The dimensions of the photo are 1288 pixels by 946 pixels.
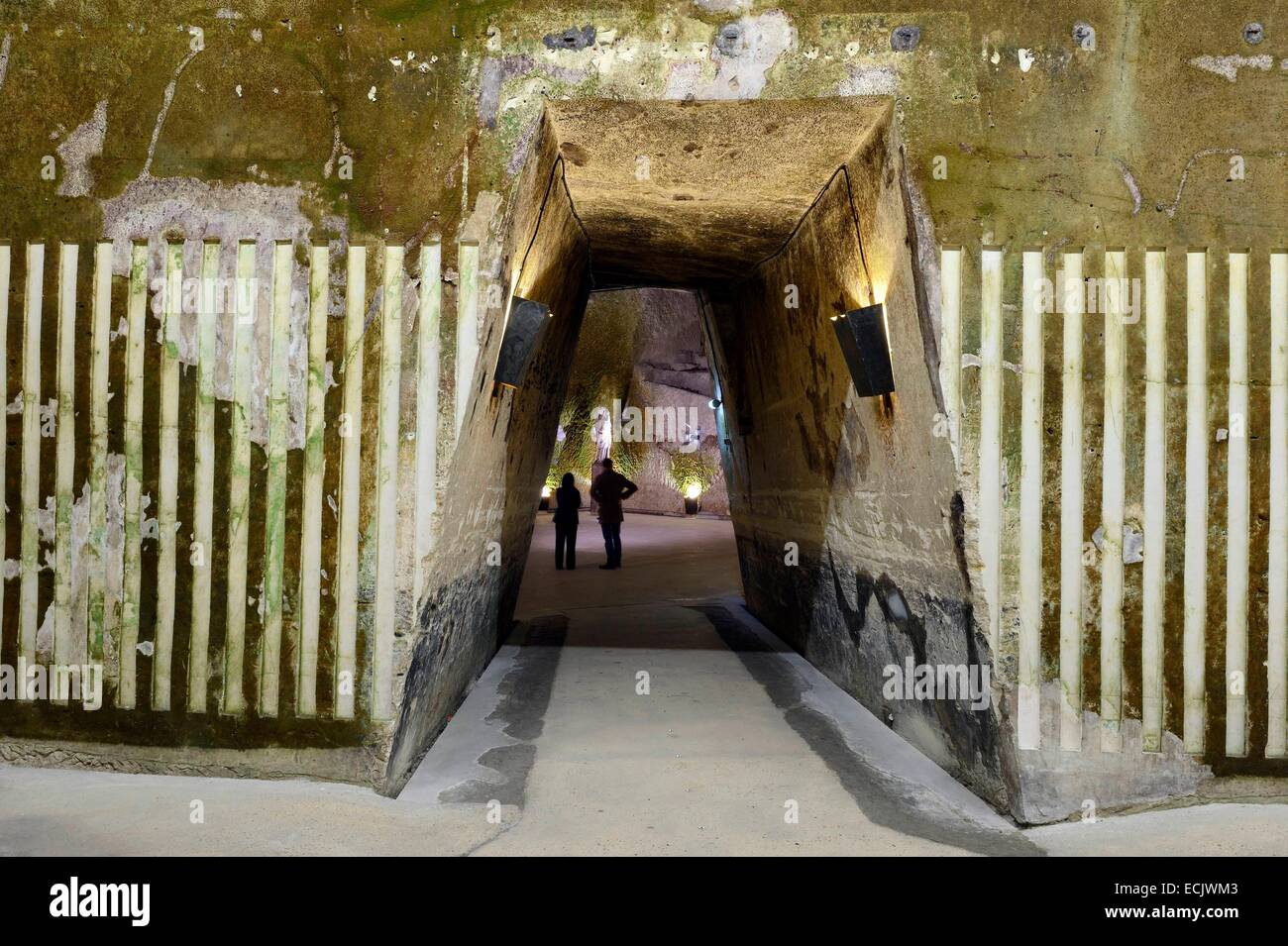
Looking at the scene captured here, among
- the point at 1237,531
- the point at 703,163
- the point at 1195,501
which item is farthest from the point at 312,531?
the point at 1237,531

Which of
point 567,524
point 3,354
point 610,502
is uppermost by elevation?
point 3,354

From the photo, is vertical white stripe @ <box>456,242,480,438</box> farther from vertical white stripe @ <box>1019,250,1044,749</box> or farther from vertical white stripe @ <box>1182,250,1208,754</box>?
vertical white stripe @ <box>1182,250,1208,754</box>

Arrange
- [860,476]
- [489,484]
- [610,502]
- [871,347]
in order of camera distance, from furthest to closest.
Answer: [610,502]
[489,484]
[860,476]
[871,347]

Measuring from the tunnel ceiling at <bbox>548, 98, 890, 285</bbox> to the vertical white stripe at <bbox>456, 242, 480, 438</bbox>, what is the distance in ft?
2.18

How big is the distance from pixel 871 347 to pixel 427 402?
190cm

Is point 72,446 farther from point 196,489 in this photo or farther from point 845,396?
point 845,396

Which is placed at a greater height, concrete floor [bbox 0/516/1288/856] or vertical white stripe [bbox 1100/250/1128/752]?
vertical white stripe [bbox 1100/250/1128/752]

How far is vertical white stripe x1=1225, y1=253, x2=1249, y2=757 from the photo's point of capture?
9.63 ft

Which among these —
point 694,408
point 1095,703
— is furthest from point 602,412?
point 1095,703

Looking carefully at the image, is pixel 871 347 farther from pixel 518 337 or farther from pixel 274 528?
pixel 274 528

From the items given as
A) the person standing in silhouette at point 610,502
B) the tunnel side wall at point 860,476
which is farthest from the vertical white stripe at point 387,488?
the person standing in silhouette at point 610,502

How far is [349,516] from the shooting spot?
9.97 ft

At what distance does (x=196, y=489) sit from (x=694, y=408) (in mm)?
18216

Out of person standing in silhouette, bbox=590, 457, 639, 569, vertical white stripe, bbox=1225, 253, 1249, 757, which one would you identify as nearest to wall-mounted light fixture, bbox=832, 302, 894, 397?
vertical white stripe, bbox=1225, 253, 1249, 757
